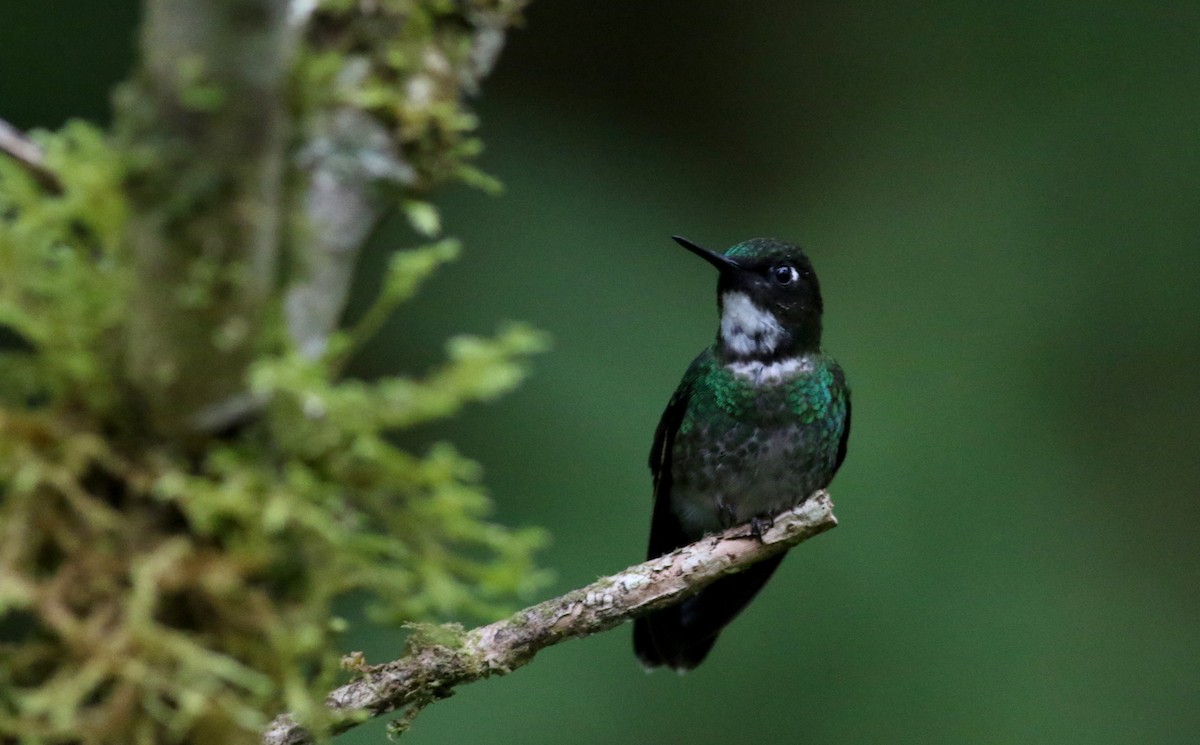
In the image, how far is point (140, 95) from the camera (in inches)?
45.8

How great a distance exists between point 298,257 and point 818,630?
306cm

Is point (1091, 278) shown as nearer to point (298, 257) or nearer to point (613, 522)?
point (613, 522)

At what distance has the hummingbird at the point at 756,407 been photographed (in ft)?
10.2

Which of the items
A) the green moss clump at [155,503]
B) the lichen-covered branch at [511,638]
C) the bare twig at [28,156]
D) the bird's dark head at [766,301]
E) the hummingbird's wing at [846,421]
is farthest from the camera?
the hummingbird's wing at [846,421]

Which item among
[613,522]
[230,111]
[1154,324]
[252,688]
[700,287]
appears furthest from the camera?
[1154,324]

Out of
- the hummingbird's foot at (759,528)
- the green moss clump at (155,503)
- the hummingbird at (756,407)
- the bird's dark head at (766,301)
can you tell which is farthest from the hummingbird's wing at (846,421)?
the green moss clump at (155,503)

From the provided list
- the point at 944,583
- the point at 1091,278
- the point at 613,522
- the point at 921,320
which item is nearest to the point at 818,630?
the point at 944,583

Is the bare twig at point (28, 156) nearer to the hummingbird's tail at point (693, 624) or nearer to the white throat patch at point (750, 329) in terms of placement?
the white throat patch at point (750, 329)

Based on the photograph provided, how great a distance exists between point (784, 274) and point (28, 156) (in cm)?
202

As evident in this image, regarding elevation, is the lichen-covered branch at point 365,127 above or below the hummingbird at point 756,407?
below

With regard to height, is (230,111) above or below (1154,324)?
below

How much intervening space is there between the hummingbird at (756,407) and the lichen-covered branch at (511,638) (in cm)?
109

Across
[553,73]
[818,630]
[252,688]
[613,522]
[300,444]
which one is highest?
[553,73]

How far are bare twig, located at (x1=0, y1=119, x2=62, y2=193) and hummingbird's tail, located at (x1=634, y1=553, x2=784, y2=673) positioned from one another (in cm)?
213
